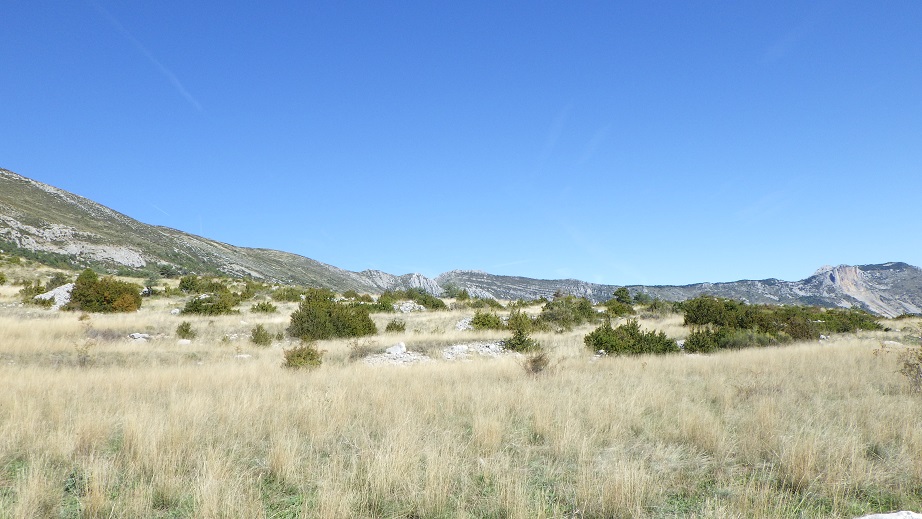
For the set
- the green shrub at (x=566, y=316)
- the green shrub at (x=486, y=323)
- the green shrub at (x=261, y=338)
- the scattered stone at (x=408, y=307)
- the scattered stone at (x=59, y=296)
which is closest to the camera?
the green shrub at (x=261, y=338)

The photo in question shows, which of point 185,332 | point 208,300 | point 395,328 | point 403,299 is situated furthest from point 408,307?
point 185,332

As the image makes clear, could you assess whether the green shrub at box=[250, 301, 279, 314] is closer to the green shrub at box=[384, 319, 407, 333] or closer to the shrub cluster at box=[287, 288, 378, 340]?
the shrub cluster at box=[287, 288, 378, 340]

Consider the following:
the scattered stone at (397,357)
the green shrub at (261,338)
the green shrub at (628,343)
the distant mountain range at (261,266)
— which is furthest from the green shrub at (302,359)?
the distant mountain range at (261,266)

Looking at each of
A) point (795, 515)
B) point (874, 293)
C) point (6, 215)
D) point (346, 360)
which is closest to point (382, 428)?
point (795, 515)

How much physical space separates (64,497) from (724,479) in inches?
224

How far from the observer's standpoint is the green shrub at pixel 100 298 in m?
24.5

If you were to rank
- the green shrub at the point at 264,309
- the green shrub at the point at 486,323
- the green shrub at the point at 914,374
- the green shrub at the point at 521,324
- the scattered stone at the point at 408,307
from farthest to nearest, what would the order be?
1. the scattered stone at the point at 408,307
2. the green shrub at the point at 264,309
3. the green shrub at the point at 486,323
4. the green shrub at the point at 521,324
5. the green shrub at the point at 914,374

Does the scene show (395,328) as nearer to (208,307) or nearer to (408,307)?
(208,307)

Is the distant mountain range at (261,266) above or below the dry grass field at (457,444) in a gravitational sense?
above

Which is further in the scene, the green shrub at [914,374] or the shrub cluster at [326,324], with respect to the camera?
the shrub cluster at [326,324]

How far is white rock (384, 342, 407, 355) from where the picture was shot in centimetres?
1694

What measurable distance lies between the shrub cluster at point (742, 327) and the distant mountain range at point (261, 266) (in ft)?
199

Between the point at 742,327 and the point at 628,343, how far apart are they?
1092 cm

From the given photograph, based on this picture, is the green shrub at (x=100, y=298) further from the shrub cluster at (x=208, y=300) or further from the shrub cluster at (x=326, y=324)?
the shrub cluster at (x=326, y=324)
